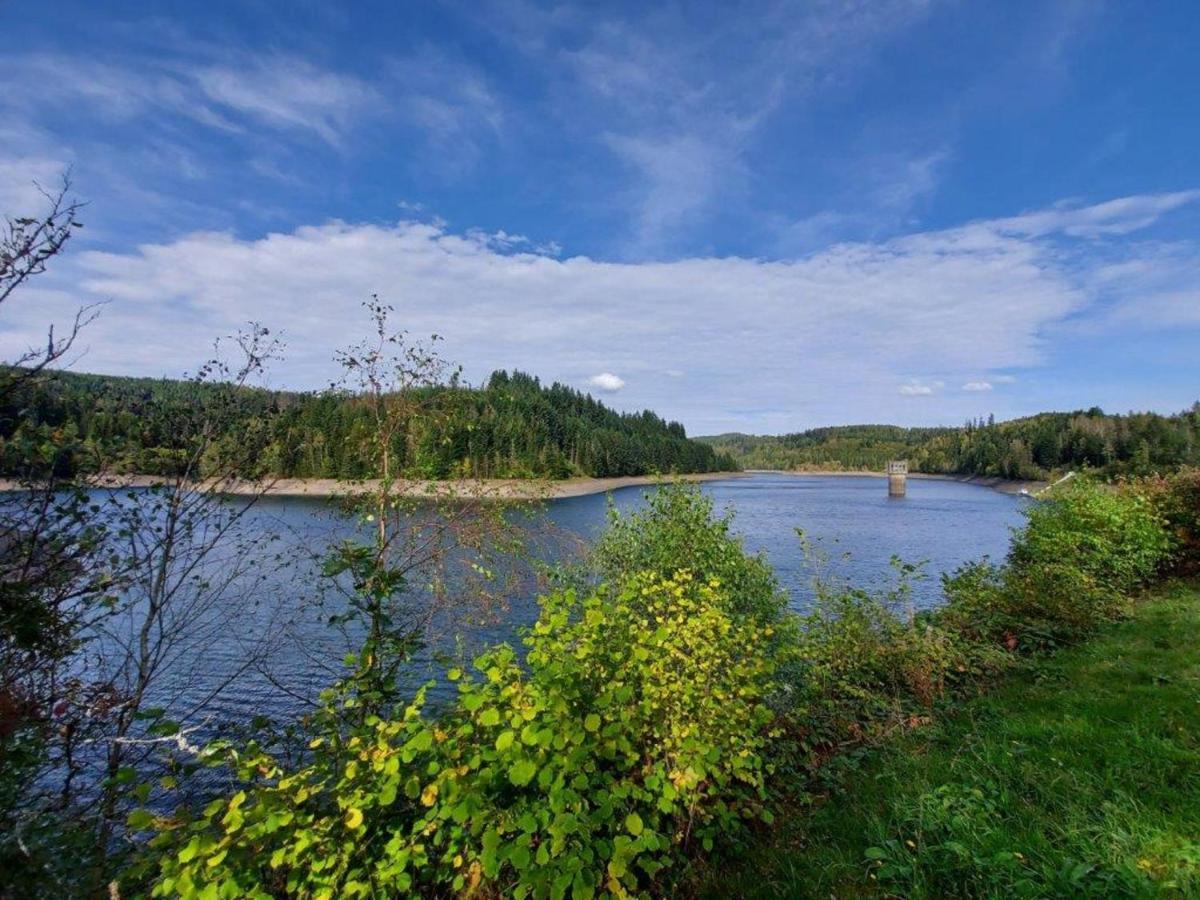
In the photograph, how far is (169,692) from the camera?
47.4ft

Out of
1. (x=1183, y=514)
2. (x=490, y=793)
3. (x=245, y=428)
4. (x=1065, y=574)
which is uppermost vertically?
(x=245, y=428)

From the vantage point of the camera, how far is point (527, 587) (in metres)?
→ 21.6

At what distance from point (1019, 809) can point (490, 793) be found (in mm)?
4465

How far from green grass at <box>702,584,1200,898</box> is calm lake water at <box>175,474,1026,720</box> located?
11.4 feet

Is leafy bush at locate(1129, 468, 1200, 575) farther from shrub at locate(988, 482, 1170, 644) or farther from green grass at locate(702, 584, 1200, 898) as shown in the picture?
green grass at locate(702, 584, 1200, 898)

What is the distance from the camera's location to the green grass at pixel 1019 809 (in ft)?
12.7

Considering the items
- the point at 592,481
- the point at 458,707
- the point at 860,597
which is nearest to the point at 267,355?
the point at 458,707

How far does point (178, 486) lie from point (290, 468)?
214cm

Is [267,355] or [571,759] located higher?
[267,355]

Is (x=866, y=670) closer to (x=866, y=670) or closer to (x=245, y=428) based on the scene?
(x=866, y=670)

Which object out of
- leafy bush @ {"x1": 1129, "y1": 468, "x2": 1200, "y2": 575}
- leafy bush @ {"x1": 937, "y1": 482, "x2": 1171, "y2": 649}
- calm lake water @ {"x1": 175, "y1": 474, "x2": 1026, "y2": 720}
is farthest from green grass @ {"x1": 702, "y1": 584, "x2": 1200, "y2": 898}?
leafy bush @ {"x1": 1129, "y1": 468, "x2": 1200, "y2": 575}

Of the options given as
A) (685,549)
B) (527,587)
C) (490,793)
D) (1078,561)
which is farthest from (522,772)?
(527,587)

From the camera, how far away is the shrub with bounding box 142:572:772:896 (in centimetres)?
315

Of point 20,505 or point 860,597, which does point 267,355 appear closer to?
point 20,505
